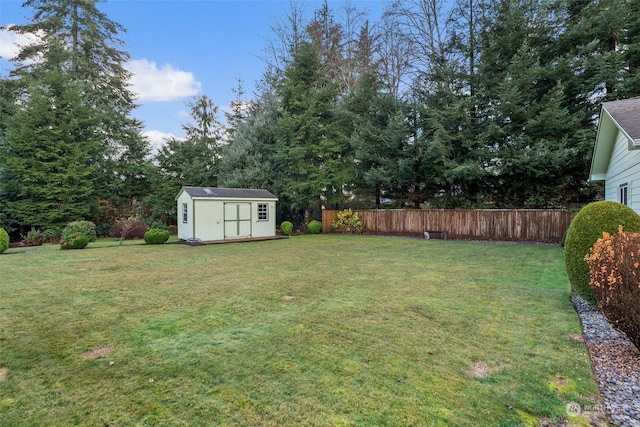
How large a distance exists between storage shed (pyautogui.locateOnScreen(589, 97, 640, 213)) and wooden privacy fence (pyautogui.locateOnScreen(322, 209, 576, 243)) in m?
2.69

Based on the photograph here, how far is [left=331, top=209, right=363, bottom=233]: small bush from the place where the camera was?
674 inches

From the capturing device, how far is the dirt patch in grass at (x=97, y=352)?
2979 millimetres

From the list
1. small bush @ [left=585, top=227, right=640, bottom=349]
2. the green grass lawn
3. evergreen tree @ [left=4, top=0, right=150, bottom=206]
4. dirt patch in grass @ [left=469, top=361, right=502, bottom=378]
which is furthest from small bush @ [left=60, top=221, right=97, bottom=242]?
small bush @ [left=585, top=227, right=640, bottom=349]

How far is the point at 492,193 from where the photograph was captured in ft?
52.3

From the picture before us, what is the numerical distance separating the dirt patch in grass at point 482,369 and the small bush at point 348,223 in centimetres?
1428

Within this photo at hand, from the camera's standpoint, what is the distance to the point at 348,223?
679 inches

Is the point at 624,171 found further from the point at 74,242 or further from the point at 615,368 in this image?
the point at 74,242

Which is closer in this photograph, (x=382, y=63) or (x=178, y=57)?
(x=178, y=57)

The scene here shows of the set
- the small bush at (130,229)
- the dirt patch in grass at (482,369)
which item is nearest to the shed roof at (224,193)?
the small bush at (130,229)

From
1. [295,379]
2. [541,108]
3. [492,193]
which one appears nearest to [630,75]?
[541,108]

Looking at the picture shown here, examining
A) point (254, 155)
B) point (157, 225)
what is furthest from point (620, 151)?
point (157, 225)

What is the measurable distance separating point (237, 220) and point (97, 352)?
11.3m

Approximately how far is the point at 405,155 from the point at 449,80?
13.7 ft

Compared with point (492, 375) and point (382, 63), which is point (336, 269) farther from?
point (382, 63)
